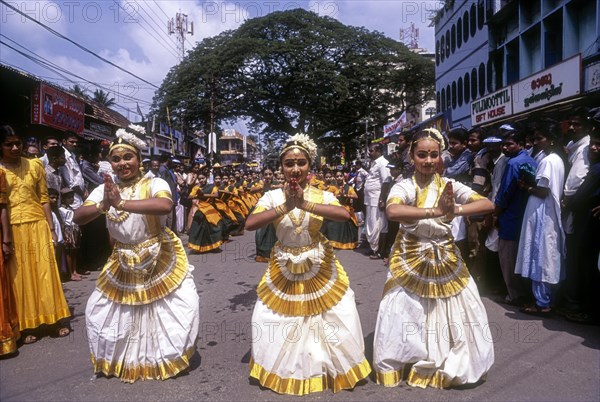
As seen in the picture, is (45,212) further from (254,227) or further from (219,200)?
(219,200)

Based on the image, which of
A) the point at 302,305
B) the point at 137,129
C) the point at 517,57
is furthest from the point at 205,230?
the point at 517,57

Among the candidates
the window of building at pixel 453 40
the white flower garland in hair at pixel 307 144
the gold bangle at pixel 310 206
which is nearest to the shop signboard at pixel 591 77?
the white flower garland in hair at pixel 307 144

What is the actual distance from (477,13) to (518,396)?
65.0 feet

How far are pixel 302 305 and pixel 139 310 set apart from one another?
4.16 ft

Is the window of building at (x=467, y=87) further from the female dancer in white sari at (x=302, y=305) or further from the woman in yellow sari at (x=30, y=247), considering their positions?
the woman in yellow sari at (x=30, y=247)

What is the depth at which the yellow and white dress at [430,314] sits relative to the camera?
3.41m

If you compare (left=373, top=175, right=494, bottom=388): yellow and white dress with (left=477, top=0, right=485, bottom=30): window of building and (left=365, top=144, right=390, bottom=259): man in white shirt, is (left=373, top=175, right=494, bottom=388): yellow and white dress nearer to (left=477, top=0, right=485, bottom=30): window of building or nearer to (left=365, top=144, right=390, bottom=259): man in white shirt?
(left=365, top=144, right=390, bottom=259): man in white shirt

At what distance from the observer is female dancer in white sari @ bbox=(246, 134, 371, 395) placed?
3344 mm

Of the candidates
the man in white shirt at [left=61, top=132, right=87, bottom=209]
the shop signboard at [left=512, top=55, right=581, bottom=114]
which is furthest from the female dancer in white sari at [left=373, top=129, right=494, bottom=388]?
the shop signboard at [left=512, top=55, right=581, bottom=114]

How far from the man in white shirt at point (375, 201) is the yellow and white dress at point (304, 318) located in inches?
201

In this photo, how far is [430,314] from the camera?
3488 millimetres

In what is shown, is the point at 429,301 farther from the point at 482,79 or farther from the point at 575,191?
the point at 482,79

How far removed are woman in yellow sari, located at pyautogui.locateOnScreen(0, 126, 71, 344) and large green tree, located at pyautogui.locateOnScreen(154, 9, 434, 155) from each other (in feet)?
94.4

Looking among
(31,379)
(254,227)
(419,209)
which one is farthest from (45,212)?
(419,209)
